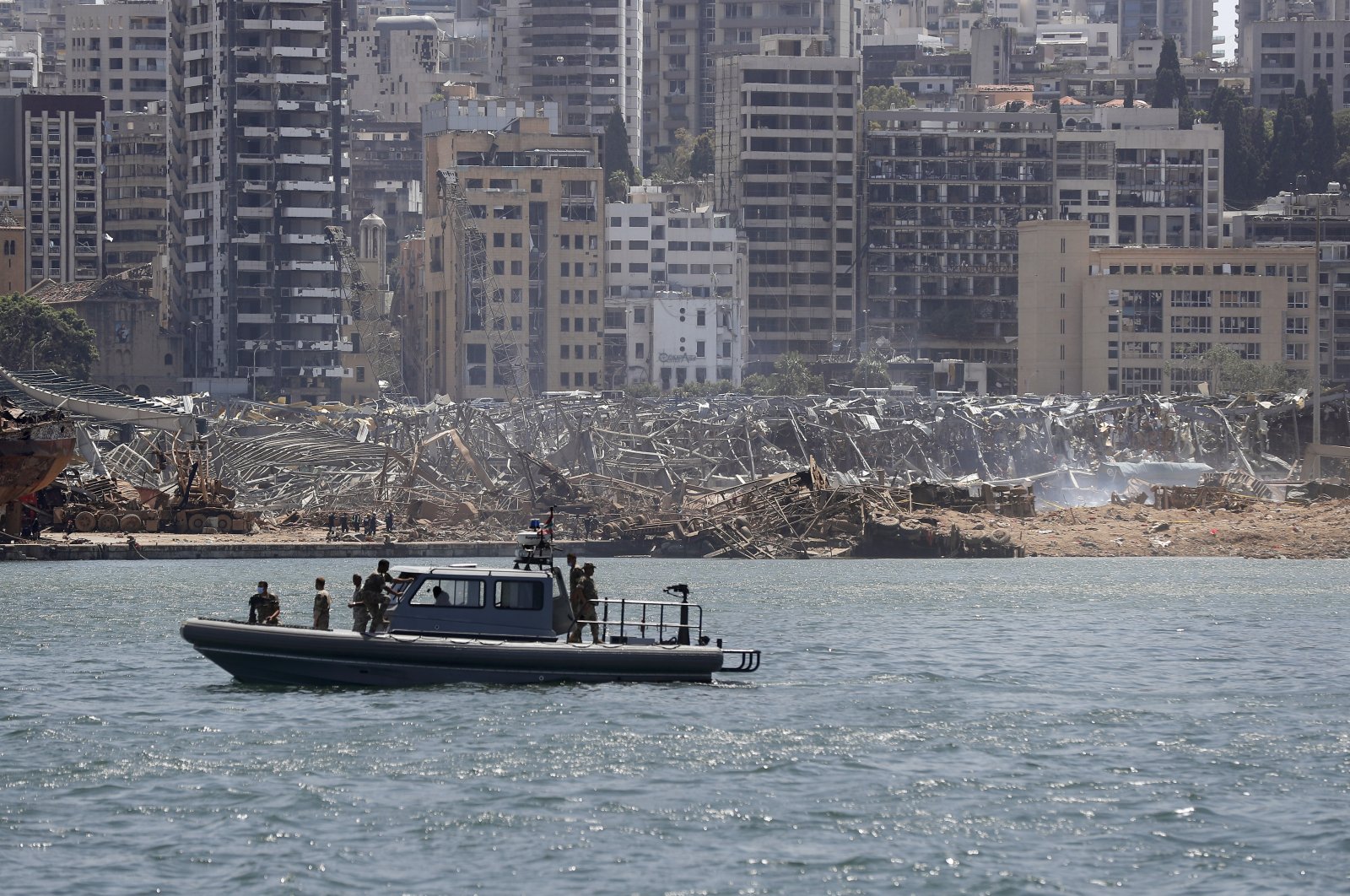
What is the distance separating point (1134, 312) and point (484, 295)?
52.1 metres

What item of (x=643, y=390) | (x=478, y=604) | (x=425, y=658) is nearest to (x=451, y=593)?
(x=478, y=604)

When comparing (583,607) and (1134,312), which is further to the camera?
(1134,312)

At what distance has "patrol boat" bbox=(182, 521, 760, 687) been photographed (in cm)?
4456

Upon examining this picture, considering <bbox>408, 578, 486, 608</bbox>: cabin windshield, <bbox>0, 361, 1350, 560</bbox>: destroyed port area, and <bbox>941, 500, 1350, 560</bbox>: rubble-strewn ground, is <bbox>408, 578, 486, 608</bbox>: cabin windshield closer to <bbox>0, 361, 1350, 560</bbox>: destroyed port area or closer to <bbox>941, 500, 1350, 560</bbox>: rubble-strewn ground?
<bbox>0, 361, 1350, 560</bbox>: destroyed port area

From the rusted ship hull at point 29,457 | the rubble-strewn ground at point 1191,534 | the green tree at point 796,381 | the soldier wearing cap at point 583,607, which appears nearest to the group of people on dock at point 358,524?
the rusted ship hull at point 29,457

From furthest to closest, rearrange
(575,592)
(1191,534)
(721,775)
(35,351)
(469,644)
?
1. (35,351)
2. (1191,534)
3. (575,592)
4. (469,644)
5. (721,775)

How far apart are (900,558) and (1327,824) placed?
63.8 meters

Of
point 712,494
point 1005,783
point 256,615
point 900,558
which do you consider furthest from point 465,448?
point 1005,783

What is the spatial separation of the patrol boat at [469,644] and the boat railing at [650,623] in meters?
0.21

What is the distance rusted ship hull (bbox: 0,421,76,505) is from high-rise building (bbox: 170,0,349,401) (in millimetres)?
87926

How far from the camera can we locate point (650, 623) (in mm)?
46500

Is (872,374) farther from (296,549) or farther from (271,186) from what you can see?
(296,549)

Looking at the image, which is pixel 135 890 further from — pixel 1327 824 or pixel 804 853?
pixel 1327 824

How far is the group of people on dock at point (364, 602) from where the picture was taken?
147ft
